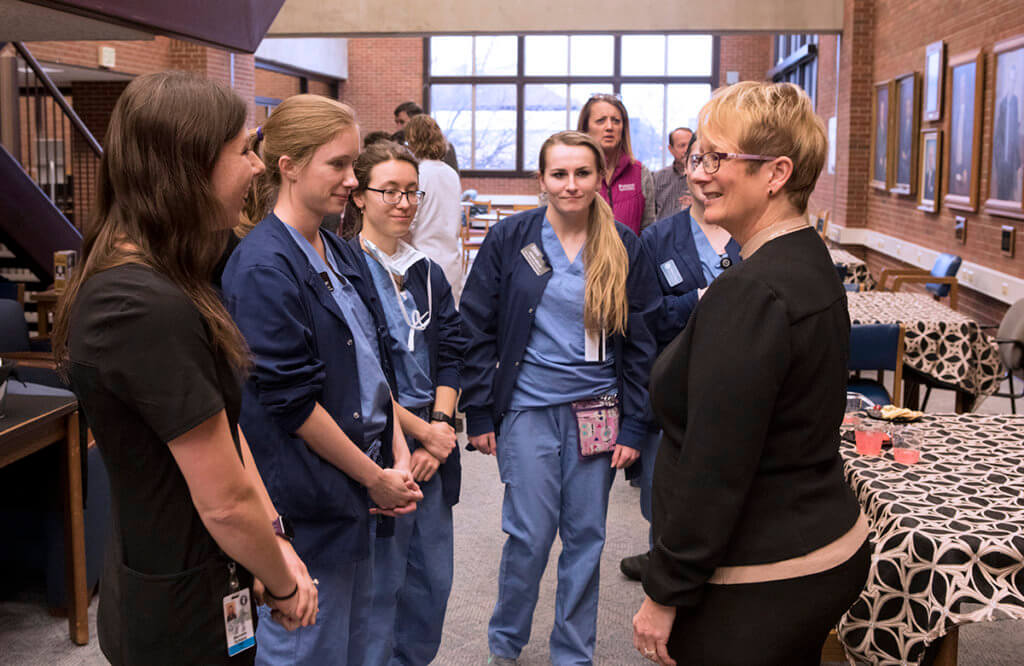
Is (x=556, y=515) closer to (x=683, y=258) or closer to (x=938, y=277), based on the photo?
(x=683, y=258)

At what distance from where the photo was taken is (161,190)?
1286 millimetres

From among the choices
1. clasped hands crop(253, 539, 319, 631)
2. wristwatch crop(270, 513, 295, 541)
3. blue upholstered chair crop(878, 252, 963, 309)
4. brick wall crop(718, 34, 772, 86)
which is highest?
brick wall crop(718, 34, 772, 86)

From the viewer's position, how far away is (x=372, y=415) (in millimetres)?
1956

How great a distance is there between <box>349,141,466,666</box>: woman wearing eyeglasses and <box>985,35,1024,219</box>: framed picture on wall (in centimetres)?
565

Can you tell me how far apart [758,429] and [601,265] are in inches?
53.5

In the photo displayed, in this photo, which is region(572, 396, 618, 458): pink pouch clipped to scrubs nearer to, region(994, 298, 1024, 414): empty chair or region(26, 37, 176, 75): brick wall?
→ region(994, 298, 1024, 414): empty chair

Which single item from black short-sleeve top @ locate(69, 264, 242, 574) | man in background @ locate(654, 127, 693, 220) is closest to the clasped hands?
black short-sleeve top @ locate(69, 264, 242, 574)

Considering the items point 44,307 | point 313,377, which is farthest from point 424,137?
point 44,307

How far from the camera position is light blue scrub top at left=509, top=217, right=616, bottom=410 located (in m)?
2.68

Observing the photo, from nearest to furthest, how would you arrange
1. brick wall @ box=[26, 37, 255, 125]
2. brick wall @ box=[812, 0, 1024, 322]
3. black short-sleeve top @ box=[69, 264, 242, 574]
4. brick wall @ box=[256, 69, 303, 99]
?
black short-sleeve top @ box=[69, 264, 242, 574] < brick wall @ box=[812, 0, 1024, 322] < brick wall @ box=[26, 37, 255, 125] < brick wall @ box=[256, 69, 303, 99]

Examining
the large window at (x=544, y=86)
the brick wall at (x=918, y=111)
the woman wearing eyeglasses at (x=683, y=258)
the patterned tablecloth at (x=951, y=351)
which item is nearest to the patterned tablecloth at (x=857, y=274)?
the brick wall at (x=918, y=111)

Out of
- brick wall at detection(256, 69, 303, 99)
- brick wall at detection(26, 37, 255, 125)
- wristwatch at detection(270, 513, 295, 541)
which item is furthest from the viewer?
brick wall at detection(256, 69, 303, 99)

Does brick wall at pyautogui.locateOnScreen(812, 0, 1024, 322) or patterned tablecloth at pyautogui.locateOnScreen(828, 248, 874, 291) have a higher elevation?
brick wall at pyautogui.locateOnScreen(812, 0, 1024, 322)

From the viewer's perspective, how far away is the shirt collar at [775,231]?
1449 millimetres
